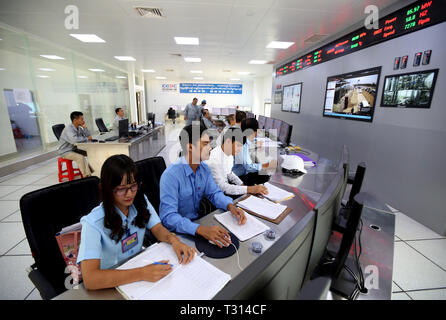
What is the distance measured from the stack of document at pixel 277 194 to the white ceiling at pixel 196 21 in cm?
283

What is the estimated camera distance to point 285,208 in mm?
1439

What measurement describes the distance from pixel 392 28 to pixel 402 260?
319 centimetres

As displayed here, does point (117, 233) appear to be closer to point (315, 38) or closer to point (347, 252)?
point (347, 252)

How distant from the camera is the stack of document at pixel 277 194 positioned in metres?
1.58

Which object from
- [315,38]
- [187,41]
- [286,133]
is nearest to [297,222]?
[286,133]

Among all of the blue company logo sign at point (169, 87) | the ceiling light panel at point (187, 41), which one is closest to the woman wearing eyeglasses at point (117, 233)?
the ceiling light panel at point (187, 41)

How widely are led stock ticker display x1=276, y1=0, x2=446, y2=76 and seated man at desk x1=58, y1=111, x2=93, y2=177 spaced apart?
515 cm

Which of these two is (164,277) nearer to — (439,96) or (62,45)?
(439,96)

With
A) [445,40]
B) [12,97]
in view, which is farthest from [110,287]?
[12,97]

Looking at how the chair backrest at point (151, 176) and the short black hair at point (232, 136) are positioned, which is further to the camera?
the short black hair at point (232, 136)

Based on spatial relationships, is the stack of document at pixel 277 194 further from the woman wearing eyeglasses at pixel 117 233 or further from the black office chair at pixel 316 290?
the black office chair at pixel 316 290

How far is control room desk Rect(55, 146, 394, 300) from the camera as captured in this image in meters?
0.82

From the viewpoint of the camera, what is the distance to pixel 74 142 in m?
3.61

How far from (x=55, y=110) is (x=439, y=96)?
8030 mm
